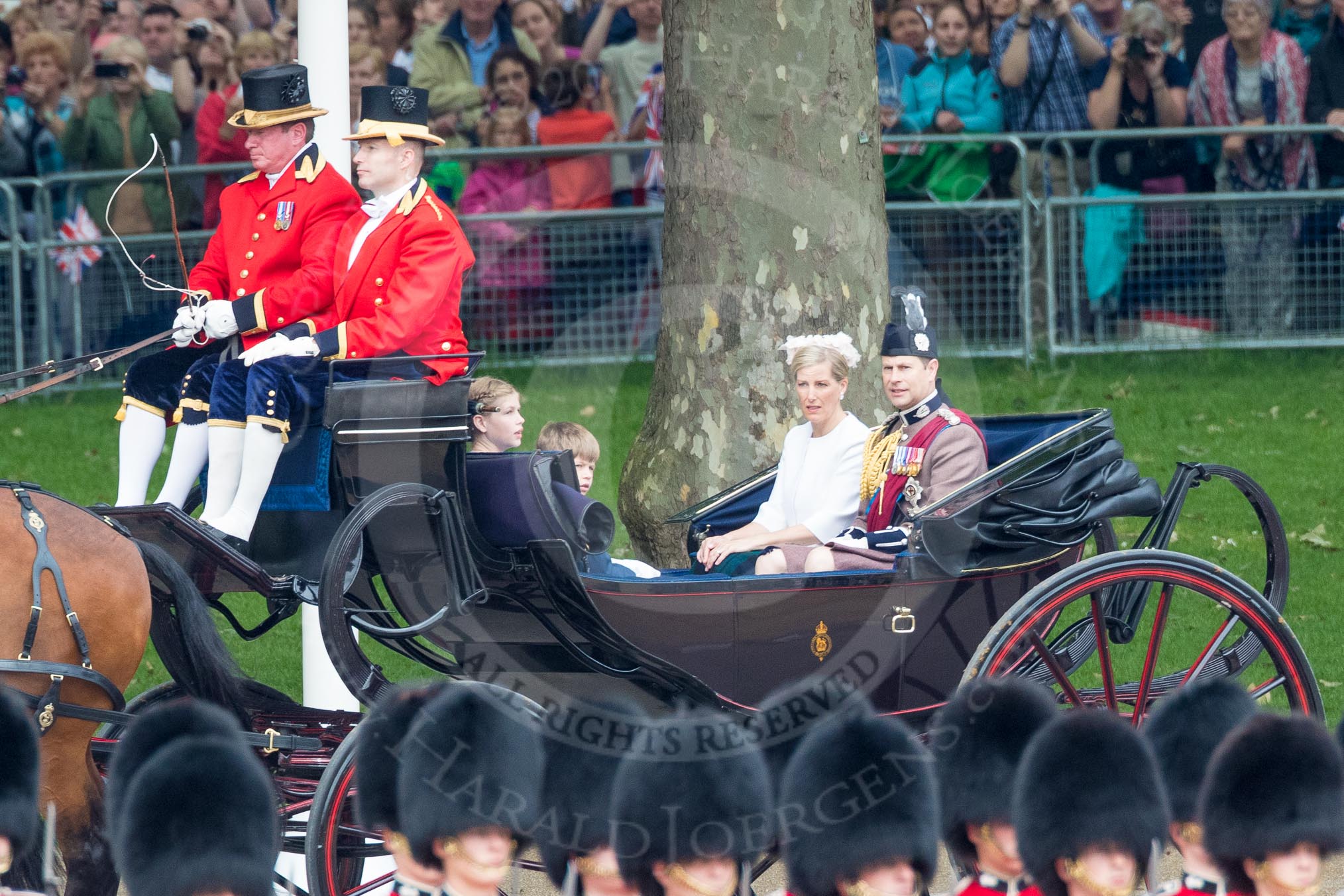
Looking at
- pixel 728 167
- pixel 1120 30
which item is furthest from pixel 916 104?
pixel 728 167

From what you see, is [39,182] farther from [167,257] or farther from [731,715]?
[731,715]

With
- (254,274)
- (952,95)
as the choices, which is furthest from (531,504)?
(952,95)

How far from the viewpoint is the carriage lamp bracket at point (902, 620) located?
551 cm

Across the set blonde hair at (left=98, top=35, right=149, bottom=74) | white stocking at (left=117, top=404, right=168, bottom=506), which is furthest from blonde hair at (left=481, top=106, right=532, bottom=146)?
white stocking at (left=117, top=404, right=168, bottom=506)

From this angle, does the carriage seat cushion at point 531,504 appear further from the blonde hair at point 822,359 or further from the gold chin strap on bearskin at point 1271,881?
the gold chin strap on bearskin at point 1271,881

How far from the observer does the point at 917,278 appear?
1147cm

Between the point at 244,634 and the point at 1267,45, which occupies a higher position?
the point at 1267,45

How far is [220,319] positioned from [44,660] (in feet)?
4.25

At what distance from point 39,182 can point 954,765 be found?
875 cm

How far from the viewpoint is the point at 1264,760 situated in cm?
380

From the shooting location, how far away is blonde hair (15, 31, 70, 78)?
41.2 feet

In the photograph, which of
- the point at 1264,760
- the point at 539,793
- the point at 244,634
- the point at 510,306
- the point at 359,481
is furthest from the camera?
the point at 510,306

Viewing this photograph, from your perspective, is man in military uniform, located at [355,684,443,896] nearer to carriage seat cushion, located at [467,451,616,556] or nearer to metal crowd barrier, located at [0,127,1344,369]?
carriage seat cushion, located at [467,451,616,556]

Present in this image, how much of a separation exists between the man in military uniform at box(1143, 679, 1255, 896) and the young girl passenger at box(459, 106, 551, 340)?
742 centimetres
